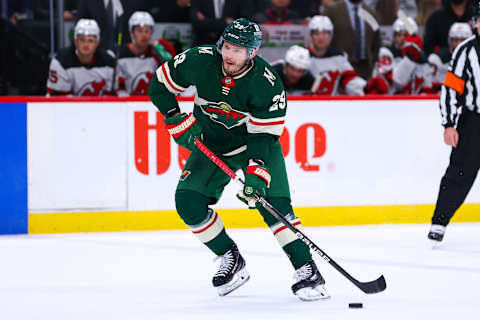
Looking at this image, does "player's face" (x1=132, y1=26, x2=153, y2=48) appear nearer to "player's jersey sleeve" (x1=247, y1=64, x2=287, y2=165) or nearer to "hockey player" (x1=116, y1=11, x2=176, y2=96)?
"hockey player" (x1=116, y1=11, x2=176, y2=96)

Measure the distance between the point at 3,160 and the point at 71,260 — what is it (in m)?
0.98

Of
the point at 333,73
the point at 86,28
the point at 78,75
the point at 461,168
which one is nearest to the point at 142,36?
the point at 86,28

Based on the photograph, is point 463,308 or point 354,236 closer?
point 463,308

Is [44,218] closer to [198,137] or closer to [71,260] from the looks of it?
[71,260]

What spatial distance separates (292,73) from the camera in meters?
5.49

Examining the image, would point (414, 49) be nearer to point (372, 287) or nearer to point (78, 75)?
point (78, 75)

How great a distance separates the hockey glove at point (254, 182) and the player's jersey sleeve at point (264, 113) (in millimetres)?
57

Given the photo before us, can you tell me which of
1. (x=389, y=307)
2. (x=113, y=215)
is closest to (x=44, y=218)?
(x=113, y=215)

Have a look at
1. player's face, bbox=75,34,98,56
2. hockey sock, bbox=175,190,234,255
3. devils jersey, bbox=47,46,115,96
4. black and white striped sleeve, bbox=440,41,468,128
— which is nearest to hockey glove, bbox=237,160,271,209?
hockey sock, bbox=175,190,234,255

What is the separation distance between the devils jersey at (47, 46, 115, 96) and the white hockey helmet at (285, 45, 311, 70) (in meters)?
1.15

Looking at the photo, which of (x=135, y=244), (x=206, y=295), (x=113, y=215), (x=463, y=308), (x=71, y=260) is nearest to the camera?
(x=463, y=308)

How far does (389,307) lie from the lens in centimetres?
313

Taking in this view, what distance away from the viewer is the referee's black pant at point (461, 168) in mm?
4391

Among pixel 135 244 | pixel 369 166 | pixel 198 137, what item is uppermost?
pixel 198 137
